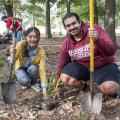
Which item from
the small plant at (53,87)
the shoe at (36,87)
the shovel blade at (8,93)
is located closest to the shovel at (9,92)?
the shovel blade at (8,93)

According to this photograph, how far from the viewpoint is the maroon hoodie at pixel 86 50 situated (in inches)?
180

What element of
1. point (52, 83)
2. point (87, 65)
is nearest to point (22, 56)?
point (52, 83)

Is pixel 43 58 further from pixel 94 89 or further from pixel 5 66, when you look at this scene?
pixel 5 66

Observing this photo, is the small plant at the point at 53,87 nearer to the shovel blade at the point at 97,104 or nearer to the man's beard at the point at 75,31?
the shovel blade at the point at 97,104

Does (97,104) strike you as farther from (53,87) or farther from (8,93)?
(8,93)

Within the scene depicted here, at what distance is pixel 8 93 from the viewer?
505cm

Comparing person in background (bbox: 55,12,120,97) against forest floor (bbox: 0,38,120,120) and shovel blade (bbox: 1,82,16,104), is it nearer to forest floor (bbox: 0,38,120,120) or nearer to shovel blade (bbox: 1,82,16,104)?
forest floor (bbox: 0,38,120,120)

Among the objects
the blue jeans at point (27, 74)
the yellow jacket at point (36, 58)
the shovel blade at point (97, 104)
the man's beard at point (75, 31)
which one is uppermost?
the man's beard at point (75, 31)

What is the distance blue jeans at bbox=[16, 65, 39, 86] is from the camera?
575 cm

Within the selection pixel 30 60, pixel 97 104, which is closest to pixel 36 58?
pixel 30 60

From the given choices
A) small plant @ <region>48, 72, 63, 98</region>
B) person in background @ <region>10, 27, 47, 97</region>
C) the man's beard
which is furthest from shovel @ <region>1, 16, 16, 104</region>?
the man's beard

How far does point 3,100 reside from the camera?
510cm

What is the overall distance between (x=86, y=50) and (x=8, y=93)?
1.33m

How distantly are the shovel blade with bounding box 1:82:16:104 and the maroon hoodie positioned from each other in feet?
2.95
